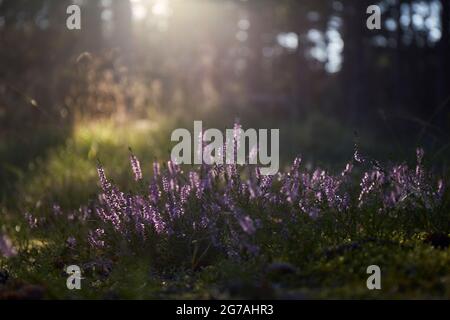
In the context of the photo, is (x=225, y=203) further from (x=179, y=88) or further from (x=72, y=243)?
(x=179, y=88)

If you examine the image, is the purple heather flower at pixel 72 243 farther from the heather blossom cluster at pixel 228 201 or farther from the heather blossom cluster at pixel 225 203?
the heather blossom cluster at pixel 228 201

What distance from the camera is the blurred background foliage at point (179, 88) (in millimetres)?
8750

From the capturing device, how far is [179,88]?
640 inches

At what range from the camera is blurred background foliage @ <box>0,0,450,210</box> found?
8750 millimetres

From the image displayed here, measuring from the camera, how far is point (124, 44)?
46.1ft

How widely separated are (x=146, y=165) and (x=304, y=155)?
387 centimetres

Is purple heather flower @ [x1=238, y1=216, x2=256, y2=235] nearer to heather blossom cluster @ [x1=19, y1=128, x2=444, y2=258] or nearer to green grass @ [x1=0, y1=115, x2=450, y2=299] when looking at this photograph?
green grass @ [x1=0, y1=115, x2=450, y2=299]

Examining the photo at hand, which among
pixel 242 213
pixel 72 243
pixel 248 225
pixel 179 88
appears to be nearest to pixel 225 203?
pixel 242 213

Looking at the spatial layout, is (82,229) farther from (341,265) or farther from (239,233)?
(341,265)

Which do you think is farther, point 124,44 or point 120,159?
point 124,44

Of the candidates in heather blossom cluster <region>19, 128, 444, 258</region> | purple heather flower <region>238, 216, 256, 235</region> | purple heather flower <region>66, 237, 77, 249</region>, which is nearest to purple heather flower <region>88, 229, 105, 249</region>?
heather blossom cluster <region>19, 128, 444, 258</region>
